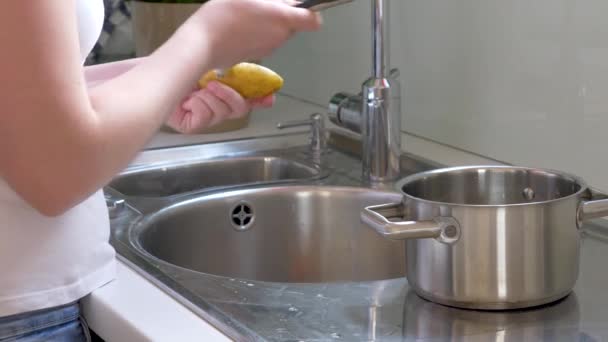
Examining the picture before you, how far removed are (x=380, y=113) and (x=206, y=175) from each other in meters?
0.33

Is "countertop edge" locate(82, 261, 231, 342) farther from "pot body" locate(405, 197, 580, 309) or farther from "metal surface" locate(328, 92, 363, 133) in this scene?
"metal surface" locate(328, 92, 363, 133)

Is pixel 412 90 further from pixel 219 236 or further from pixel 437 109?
pixel 219 236

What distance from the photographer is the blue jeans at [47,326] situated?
984 millimetres

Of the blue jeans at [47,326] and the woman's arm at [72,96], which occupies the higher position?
the woman's arm at [72,96]

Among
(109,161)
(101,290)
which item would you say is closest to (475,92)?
(101,290)

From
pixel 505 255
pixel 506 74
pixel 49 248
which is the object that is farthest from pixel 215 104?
pixel 506 74

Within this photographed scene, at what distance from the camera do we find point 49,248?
3.23ft

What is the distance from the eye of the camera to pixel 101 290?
1078mm

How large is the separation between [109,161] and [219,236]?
68cm

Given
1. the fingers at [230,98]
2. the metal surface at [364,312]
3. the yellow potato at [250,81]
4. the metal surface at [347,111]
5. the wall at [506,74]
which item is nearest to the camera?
the metal surface at [364,312]

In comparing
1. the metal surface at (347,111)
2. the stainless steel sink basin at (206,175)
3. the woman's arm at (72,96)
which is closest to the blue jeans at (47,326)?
the woman's arm at (72,96)

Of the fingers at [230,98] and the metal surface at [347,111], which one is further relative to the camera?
the metal surface at [347,111]

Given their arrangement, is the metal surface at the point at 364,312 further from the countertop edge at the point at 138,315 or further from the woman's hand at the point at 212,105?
the woman's hand at the point at 212,105

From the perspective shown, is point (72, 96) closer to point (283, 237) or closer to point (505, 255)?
point (505, 255)
